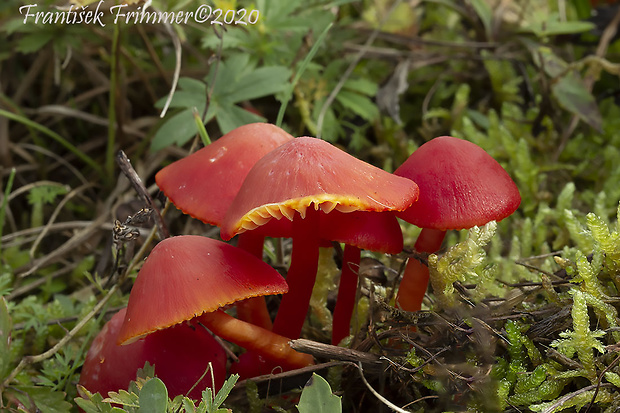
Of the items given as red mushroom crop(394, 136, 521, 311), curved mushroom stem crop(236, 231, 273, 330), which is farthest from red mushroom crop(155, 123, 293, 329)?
red mushroom crop(394, 136, 521, 311)

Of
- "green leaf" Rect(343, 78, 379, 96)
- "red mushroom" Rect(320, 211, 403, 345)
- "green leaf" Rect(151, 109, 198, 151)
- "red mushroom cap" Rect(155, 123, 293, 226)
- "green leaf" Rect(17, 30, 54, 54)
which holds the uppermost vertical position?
"green leaf" Rect(17, 30, 54, 54)

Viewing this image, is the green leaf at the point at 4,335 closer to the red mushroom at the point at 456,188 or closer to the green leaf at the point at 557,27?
the red mushroom at the point at 456,188

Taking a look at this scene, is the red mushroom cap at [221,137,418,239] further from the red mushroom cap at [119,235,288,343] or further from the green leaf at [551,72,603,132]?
the green leaf at [551,72,603,132]

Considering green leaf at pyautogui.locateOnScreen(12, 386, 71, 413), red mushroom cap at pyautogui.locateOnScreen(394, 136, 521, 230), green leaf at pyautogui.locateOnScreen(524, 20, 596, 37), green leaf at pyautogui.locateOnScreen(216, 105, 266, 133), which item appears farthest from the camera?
green leaf at pyautogui.locateOnScreen(524, 20, 596, 37)

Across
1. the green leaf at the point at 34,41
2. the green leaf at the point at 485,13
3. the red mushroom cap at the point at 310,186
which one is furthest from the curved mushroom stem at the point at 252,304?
the green leaf at the point at 485,13

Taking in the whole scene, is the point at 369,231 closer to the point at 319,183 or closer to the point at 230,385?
the point at 319,183

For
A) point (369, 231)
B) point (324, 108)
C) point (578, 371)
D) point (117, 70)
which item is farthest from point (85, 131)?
point (578, 371)
